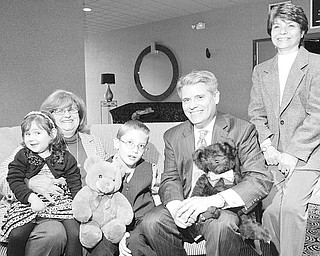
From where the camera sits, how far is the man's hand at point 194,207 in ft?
5.93

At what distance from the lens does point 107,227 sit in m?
1.93

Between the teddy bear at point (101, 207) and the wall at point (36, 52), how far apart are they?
8.61 ft

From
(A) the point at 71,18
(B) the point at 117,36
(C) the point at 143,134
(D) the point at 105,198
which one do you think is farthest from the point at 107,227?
(B) the point at 117,36

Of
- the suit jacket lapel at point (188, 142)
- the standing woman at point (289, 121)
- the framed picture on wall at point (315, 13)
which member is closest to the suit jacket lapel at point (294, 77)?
the standing woman at point (289, 121)

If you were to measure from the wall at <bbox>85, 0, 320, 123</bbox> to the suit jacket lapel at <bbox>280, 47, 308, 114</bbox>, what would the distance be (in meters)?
4.22

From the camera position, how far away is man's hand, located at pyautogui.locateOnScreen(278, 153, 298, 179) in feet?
6.59

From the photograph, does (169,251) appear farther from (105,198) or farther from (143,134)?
(143,134)

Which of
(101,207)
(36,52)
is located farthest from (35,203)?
(36,52)

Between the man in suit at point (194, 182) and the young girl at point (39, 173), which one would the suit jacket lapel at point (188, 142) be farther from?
the young girl at point (39, 173)

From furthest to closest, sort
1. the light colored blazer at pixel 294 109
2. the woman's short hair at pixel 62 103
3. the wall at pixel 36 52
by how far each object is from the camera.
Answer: the wall at pixel 36 52, the woman's short hair at pixel 62 103, the light colored blazer at pixel 294 109

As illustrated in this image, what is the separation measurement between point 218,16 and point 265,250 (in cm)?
558

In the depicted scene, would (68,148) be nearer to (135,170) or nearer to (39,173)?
(39,173)

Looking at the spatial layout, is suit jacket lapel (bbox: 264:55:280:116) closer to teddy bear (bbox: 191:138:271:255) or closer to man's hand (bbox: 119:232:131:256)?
teddy bear (bbox: 191:138:271:255)

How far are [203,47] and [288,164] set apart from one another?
5533 mm
